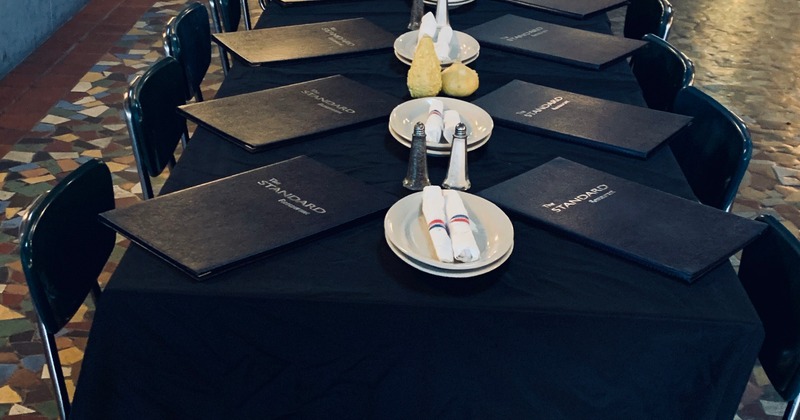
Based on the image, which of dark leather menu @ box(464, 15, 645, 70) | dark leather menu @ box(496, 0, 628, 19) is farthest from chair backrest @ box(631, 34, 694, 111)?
dark leather menu @ box(496, 0, 628, 19)

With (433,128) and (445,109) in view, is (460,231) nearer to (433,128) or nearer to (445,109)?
(433,128)

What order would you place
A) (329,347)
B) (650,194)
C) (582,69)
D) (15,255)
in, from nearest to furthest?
1. (329,347)
2. (650,194)
3. (582,69)
4. (15,255)

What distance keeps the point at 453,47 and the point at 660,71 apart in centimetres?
56

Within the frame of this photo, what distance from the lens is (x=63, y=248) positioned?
132 centimetres

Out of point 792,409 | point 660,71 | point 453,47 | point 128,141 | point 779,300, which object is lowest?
point 128,141

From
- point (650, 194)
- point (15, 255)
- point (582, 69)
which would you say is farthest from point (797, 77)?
point (15, 255)

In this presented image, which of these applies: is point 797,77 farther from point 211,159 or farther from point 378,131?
point 211,159

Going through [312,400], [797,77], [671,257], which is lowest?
[797,77]

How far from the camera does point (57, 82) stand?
346cm

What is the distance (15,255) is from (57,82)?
130 centimetres

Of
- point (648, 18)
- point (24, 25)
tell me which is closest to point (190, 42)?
point (648, 18)

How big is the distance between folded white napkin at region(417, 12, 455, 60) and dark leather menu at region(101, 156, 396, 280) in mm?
605

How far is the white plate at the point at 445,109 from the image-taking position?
1.60 meters

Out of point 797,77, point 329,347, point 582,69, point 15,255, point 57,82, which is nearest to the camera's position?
point 329,347
